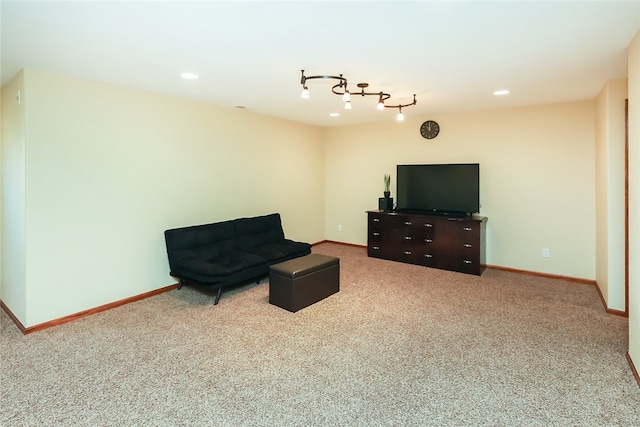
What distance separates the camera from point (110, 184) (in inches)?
144

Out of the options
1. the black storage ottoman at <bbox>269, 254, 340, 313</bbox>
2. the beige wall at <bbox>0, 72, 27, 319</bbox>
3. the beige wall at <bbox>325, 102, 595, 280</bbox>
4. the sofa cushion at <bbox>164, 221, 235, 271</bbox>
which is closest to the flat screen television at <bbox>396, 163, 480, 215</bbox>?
the beige wall at <bbox>325, 102, 595, 280</bbox>

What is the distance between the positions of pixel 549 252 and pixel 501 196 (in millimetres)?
989

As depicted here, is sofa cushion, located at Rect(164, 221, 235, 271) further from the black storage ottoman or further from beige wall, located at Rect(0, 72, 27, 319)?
beige wall, located at Rect(0, 72, 27, 319)

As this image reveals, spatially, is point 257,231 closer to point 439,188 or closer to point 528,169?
point 439,188

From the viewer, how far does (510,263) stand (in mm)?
5055

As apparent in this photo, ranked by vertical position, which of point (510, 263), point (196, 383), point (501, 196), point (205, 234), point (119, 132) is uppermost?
point (119, 132)

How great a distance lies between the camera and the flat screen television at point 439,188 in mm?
5086

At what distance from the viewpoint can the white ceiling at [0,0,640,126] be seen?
2.03 metres

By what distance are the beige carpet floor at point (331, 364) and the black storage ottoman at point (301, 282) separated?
0.13 meters

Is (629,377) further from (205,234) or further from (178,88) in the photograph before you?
(178,88)

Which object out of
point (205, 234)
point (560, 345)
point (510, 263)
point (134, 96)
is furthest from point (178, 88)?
point (510, 263)

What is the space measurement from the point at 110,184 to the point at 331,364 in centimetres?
295

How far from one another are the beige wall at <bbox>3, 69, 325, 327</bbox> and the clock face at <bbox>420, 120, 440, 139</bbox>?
2.78 meters

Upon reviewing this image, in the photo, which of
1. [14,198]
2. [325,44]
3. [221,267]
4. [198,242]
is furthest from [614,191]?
[14,198]
